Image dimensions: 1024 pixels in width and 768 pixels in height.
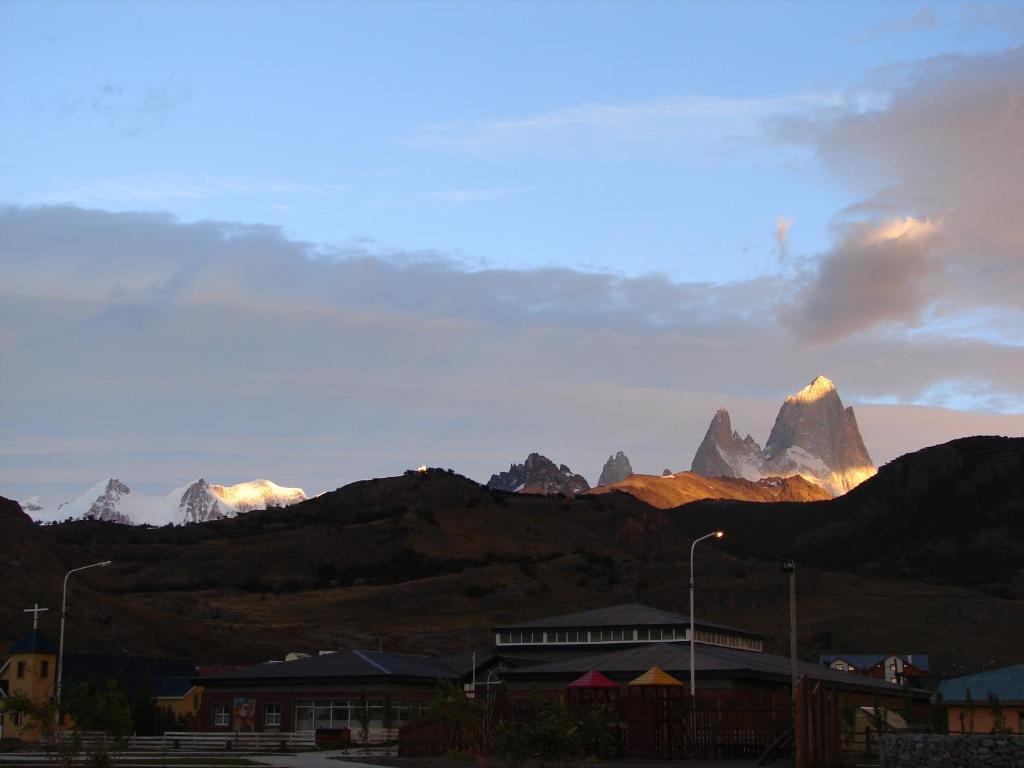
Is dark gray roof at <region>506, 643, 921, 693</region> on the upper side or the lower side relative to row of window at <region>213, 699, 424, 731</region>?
upper

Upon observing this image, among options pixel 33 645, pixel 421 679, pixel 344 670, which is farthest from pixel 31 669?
pixel 421 679

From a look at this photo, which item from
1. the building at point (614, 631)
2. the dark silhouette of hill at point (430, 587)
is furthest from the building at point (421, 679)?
the dark silhouette of hill at point (430, 587)

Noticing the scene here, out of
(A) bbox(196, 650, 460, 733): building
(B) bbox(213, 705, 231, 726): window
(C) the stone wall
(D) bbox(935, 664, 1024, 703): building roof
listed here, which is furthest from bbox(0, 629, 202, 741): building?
(D) bbox(935, 664, 1024, 703): building roof

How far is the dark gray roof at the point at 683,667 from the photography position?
64.2 m

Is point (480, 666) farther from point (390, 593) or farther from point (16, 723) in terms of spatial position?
point (390, 593)

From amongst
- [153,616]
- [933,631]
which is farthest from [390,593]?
[933,631]

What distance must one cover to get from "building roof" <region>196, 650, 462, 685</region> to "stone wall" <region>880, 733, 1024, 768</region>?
43020 mm

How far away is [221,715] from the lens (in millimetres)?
77062

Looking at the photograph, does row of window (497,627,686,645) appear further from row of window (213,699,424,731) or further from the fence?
the fence

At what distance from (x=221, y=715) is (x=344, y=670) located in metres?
8.37

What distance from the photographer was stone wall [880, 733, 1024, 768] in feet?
99.0

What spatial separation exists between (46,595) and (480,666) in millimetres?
55509

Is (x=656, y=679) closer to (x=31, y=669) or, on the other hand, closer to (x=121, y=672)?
(x=31, y=669)

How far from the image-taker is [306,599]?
151 meters
